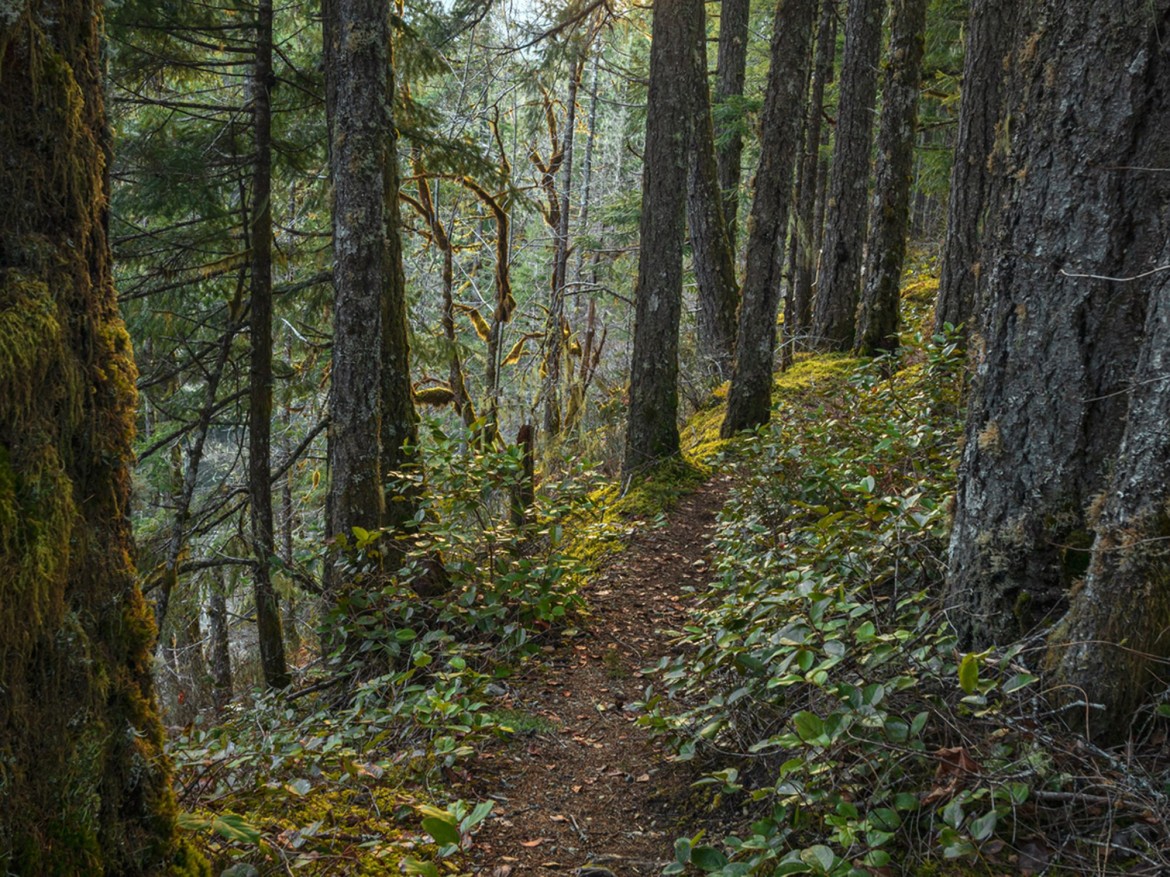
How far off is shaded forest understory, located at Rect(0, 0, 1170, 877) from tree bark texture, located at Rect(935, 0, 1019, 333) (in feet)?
0.11

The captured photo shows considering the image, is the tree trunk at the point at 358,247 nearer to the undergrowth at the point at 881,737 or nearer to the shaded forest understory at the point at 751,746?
the shaded forest understory at the point at 751,746

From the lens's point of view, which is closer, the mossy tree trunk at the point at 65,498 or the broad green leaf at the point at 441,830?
the mossy tree trunk at the point at 65,498

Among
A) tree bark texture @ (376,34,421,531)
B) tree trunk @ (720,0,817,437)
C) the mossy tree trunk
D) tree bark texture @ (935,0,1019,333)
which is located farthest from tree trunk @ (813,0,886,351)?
the mossy tree trunk

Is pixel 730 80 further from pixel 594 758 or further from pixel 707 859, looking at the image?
pixel 707 859

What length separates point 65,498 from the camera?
1.88 m

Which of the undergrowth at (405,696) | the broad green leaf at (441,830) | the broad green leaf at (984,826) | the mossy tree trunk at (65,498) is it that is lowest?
the undergrowth at (405,696)

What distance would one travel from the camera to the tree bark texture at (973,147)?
7.80 metres

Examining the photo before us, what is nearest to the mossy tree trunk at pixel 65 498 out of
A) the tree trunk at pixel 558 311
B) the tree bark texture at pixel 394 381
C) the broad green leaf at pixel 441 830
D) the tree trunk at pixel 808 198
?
the broad green leaf at pixel 441 830

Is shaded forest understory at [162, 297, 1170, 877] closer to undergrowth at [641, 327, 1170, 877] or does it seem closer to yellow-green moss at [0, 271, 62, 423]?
undergrowth at [641, 327, 1170, 877]

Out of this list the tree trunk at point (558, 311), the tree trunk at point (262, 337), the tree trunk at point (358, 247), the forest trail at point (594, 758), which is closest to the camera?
the forest trail at point (594, 758)

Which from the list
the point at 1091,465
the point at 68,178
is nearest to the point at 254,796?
the point at 68,178

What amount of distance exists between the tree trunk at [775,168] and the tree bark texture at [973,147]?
164 centimetres

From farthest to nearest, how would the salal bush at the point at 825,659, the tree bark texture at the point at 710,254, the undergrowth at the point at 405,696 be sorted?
the tree bark texture at the point at 710,254, the undergrowth at the point at 405,696, the salal bush at the point at 825,659

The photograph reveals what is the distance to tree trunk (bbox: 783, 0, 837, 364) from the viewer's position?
507 inches
